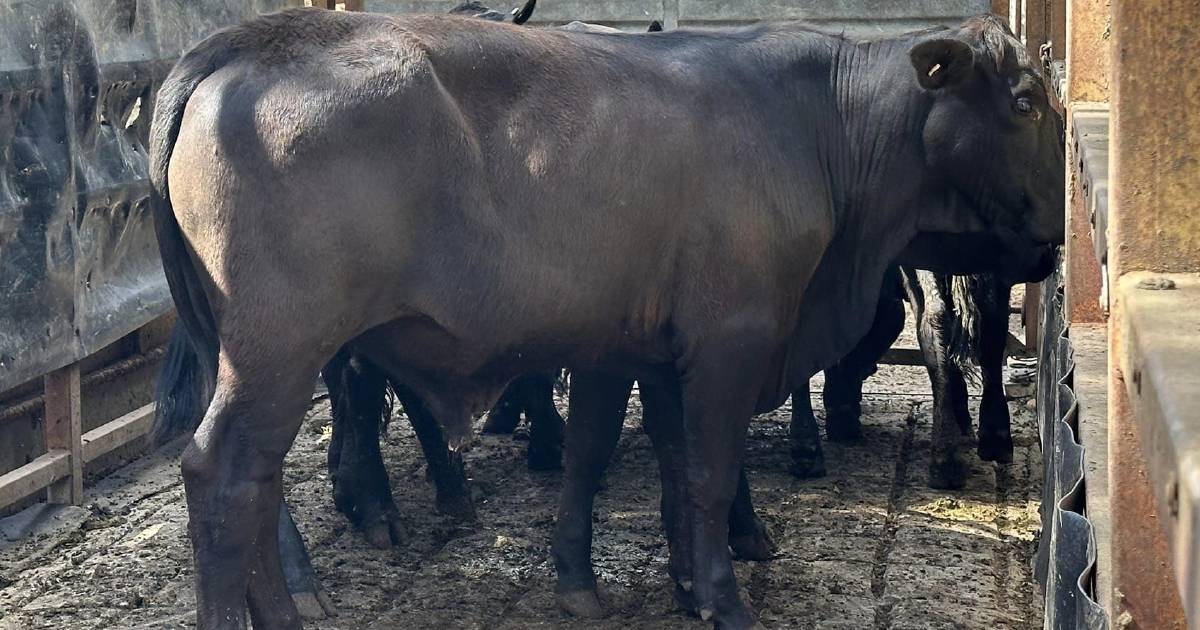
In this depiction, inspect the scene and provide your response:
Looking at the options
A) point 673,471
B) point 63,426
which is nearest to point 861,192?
point 673,471

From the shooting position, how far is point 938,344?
22.7ft

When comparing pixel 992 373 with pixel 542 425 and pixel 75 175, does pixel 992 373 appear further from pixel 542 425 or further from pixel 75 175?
pixel 75 175

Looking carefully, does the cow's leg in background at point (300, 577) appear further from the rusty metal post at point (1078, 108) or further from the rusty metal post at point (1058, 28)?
the rusty metal post at point (1058, 28)

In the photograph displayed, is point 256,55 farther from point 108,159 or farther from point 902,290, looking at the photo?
point 902,290

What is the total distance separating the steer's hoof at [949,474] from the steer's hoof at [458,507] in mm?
2042

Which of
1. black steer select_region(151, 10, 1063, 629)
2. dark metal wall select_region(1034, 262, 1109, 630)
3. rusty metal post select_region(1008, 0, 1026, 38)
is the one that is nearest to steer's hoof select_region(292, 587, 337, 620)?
black steer select_region(151, 10, 1063, 629)

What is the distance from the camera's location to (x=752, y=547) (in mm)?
5965

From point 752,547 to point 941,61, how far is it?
77.4 inches

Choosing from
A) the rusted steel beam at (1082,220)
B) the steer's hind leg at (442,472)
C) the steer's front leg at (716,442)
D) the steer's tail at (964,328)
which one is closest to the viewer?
the rusted steel beam at (1082,220)

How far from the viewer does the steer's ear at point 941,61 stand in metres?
5.35

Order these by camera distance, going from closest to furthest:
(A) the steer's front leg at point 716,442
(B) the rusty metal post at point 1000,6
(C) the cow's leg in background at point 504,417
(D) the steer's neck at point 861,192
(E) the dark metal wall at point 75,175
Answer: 1. (A) the steer's front leg at point 716,442
2. (D) the steer's neck at point 861,192
3. (E) the dark metal wall at point 75,175
4. (C) the cow's leg in background at point 504,417
5. (B) the rusty metal post at point 1000,6

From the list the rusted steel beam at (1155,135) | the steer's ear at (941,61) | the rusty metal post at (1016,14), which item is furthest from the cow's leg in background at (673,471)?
the rusty metal post at (1016,14)

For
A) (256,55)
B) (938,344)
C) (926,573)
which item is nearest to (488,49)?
(256,55)

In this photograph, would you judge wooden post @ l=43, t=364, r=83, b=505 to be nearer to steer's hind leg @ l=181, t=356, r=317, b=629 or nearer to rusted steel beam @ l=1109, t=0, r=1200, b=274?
steer's hind leg @ l=181, t=356, r=317, b=629
